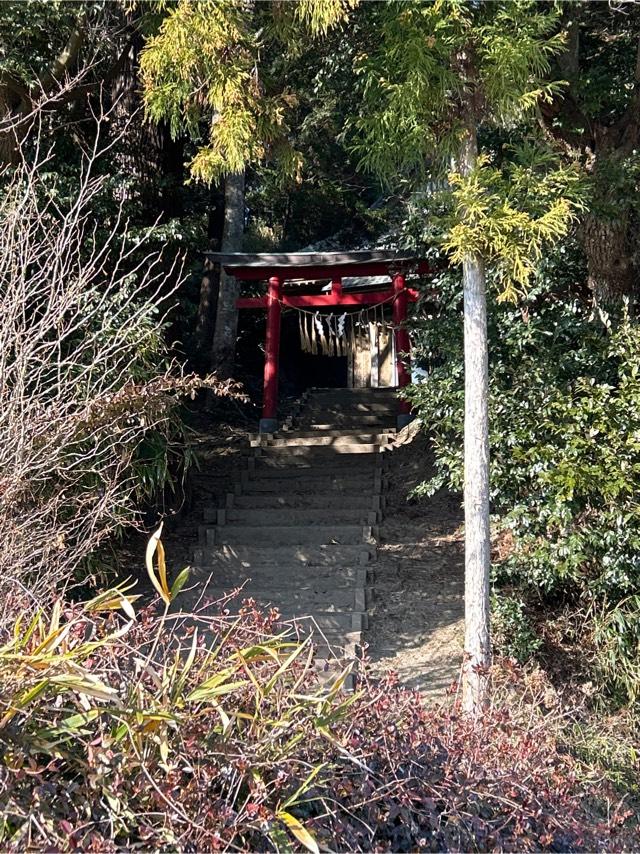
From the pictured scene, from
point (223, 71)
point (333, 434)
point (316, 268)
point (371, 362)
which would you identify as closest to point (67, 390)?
point (223, 71)

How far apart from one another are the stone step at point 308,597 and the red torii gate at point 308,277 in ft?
12.2

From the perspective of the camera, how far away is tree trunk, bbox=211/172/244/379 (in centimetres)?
1416

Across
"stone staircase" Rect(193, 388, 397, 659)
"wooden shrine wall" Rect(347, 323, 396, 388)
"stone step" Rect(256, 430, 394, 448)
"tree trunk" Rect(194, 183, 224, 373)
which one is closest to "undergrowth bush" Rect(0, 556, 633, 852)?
Result: "stone staircase" Rect(193, 388, 397, 659)

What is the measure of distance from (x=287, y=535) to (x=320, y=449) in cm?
231

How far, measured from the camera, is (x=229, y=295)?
47.3 ft

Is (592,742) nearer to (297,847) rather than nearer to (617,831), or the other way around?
(617,831)

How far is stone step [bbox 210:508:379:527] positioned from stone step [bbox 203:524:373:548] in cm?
21

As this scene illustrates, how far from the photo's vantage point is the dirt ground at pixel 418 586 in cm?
728

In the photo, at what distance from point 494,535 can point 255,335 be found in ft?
31.3

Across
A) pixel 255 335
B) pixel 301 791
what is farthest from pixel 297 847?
pixel 255 335

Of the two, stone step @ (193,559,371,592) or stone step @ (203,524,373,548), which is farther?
stone step @ (203,524,373,548)

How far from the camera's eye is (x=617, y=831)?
182 inches

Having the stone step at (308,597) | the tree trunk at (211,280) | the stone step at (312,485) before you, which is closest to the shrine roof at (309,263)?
→ the tree trunk at (211,280)

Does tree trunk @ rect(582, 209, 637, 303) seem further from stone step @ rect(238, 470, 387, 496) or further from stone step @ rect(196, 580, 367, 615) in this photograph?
stone step @ rect(238, 470, 387, 496)
